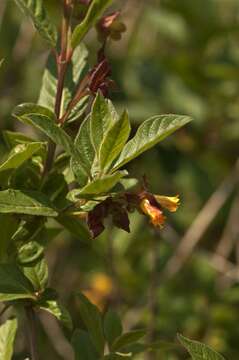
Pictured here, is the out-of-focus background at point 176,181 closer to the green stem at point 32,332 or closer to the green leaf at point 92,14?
the green stem at point 32,332

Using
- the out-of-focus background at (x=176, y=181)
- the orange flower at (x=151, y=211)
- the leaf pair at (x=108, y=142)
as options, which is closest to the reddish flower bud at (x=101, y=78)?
the leaf pair at (x=108, y=142)

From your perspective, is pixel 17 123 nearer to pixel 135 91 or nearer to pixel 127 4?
pixel 135 91

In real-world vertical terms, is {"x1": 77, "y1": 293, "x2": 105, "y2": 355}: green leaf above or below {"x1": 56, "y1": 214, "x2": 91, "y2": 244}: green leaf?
below

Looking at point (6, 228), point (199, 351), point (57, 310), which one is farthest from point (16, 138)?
point (199, 351)

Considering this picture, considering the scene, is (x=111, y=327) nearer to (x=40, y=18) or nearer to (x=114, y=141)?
(x=114, y=141)

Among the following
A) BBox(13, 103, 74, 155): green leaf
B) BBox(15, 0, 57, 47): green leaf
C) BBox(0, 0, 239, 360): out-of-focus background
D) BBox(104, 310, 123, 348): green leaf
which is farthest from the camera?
BBox(0, 0, 239, 360): out-of-focus background

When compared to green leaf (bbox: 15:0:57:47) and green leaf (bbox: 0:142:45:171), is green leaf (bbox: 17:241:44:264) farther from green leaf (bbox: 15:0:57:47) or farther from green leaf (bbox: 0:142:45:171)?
green leaf (bbox: 15:0:57:47)

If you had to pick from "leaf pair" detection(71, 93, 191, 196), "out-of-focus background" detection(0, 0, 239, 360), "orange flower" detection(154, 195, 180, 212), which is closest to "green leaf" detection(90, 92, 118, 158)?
"leaf pair" detection(71, 93, 191, 196)
